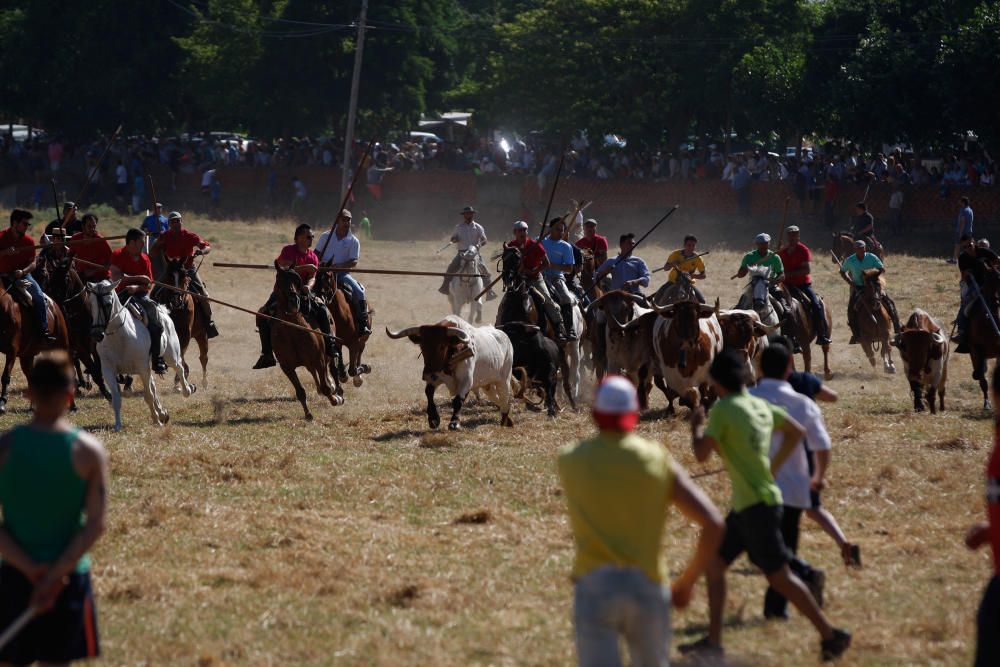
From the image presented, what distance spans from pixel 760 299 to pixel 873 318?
3747mm

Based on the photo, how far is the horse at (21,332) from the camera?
17975mm

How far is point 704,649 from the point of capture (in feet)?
26.5

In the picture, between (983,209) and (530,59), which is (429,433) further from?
(530,59)

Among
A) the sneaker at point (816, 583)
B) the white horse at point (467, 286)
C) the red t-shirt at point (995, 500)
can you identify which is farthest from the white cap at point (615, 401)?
the white horse at point (467, 286)

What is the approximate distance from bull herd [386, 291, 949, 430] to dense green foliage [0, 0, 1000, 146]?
841 inches

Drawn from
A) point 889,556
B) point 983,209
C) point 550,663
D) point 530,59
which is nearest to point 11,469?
point 550,663

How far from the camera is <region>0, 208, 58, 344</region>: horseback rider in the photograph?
17859mm

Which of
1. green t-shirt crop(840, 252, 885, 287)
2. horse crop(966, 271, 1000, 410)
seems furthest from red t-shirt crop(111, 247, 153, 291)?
green t-shirt crop(840, 252, 885, 287)

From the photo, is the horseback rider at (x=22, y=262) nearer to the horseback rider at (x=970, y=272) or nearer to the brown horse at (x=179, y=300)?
the brown horse at (x=179, y=300)

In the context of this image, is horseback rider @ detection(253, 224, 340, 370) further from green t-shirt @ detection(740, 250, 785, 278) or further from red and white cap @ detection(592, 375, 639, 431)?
red and white cap @ detection(592, 375, 639, 431)

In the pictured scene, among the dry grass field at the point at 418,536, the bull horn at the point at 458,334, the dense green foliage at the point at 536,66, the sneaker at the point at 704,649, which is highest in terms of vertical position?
the dense green foliage at the point at 536,66

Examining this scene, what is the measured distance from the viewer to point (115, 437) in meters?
16.0

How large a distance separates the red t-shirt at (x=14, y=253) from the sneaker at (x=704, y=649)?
12004 millimetres

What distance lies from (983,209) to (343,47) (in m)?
25.2
